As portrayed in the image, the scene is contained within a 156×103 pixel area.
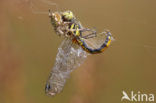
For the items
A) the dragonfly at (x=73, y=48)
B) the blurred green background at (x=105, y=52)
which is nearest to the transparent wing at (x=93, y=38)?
the dragonfly at (x=73, y=48)

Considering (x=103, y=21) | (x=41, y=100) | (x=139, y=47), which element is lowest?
(x=41, y=100)

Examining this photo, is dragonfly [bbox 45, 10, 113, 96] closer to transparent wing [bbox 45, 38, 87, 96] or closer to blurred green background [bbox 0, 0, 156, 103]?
transparent wing [bbox 45, 38, 87, 96]

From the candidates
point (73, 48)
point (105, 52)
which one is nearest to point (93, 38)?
point (73, 48)

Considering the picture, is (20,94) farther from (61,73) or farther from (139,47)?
(139,47)

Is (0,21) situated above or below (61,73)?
above

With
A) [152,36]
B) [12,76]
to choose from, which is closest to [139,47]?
[152,36]

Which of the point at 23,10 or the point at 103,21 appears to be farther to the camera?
the point at 103,21

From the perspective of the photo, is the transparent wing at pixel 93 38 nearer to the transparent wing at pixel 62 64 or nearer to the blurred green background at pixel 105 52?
the transparent wing at pixel 62 64

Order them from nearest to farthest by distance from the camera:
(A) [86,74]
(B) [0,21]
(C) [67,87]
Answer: (A) [86,74]
(B) [0,21]
(C) [67,87]
